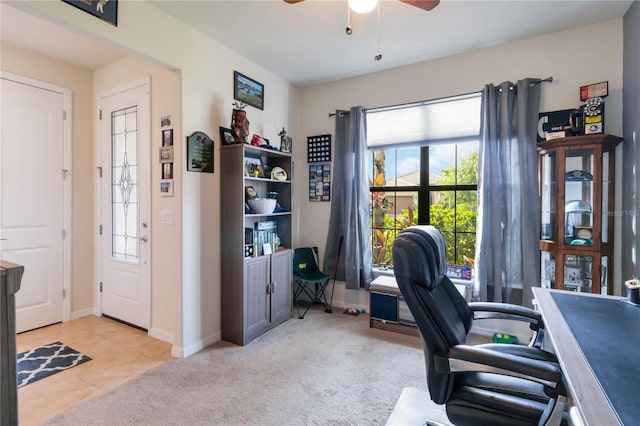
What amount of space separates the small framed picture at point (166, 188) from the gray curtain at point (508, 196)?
2.80 metres

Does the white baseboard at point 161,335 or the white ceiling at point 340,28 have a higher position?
the white ceiling at point 340,28

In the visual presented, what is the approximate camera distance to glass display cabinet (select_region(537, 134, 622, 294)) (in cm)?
231

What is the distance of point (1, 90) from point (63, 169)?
82cm

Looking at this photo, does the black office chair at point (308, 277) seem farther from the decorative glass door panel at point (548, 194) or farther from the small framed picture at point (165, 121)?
the decorative glass door panel at point (548, 194)

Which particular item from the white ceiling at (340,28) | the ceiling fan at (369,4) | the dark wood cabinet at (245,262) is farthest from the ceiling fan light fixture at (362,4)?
the dark wood cabinet at (245,262)

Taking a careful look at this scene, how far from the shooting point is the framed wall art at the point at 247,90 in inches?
121

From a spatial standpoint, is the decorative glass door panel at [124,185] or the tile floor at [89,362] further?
the decorative glass door panel at [124,185]

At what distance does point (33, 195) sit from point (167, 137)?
162 cm

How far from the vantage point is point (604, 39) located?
99.3 inches

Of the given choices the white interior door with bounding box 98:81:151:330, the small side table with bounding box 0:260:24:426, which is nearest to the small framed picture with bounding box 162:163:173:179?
the white interior door with bounding box 98:81:151:330

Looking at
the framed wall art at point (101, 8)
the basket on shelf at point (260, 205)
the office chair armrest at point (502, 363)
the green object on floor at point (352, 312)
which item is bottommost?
the green object on floor at point (352, 312)

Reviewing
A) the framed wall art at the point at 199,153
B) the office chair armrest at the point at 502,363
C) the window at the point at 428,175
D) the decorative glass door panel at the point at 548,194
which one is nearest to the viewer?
the office chair armrest at the point at 502,363

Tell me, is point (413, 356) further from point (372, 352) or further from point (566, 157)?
point (566, 157)

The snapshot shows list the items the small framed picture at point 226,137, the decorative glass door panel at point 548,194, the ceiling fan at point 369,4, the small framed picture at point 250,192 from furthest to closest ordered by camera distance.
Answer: the small framed picture at point 250,192
the small framed picture at point 226,137
the decorative glass door panel at point 548,194
the ceiling fan at point 369,4
